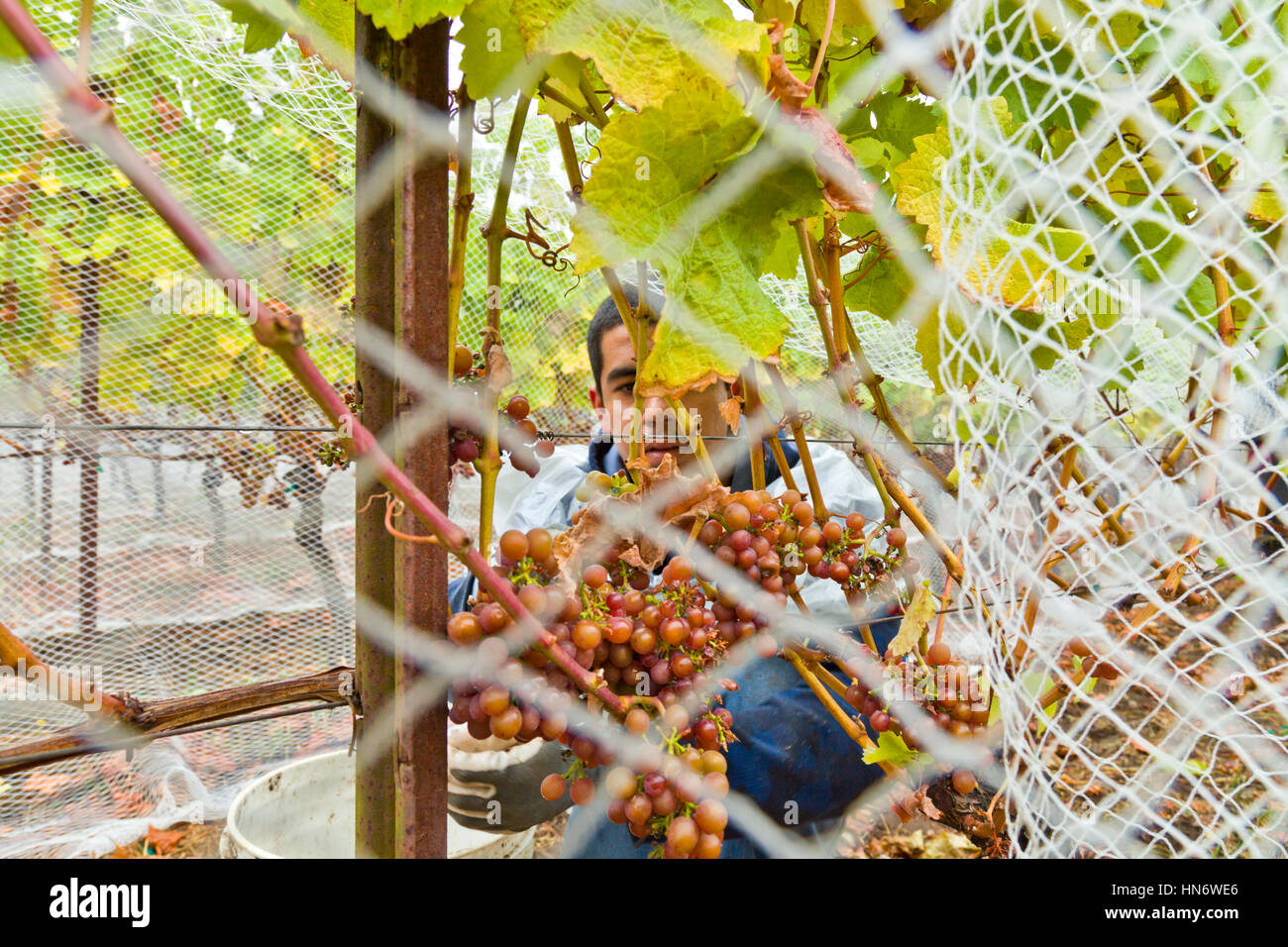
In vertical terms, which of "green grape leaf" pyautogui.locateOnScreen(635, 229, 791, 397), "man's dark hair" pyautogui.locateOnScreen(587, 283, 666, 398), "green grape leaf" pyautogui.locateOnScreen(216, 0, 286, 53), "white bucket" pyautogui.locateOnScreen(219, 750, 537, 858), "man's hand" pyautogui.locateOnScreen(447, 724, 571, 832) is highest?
"green grape leaf" pyautogui.locateOnScreen(216, 0, 286, 53)

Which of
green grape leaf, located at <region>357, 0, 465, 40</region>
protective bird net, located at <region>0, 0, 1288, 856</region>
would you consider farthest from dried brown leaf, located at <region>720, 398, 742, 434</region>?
green grape leaf, located at <region>357, 0, 465, 40</region>

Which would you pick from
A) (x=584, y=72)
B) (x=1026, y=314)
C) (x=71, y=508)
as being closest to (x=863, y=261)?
(x=1026, y=314)

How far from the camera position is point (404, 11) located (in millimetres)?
362

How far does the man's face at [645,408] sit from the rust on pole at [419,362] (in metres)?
0.14

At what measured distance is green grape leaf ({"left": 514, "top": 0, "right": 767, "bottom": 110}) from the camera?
370 millimetres

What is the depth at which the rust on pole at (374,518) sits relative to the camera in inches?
16.6

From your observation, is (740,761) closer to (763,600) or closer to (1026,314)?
(763,600)

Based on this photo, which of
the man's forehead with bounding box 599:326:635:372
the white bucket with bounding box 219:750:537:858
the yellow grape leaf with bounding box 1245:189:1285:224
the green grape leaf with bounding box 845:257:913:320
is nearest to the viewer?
the yellow grape leaf with bounding box 1245:189:1285:224

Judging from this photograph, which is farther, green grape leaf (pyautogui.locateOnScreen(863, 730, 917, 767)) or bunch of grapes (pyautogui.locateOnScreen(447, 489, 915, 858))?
green grape leaf (pyautogui.locateOnScreen(863, 730, 917, 767))

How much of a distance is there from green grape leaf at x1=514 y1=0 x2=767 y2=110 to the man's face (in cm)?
17

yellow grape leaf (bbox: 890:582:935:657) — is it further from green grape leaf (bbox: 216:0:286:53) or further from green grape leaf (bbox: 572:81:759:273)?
green grape leaf (bbox: 216:0:286:53)

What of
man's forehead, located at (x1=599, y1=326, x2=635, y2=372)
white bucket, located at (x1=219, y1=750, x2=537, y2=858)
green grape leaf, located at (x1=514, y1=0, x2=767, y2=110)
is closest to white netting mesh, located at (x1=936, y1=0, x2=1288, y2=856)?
green grape leaf, located at (x1=514, y1=0, x2=767, y2=110)

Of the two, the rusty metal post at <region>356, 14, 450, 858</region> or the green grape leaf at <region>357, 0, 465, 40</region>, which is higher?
the green grape leaf at <region>357, 0, 465, 40</region>

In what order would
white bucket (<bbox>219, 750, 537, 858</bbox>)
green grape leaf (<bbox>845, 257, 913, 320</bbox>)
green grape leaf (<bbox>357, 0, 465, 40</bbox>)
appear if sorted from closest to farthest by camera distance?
1. green grape leaf (<bbox>357, 0, 465, 40</bbox>)
2. green grape leaf (<bbox>845, 257, 913, 320</bbox>)
3. white bucket (<bbox>219, 750, 537, 858</bbox>)
